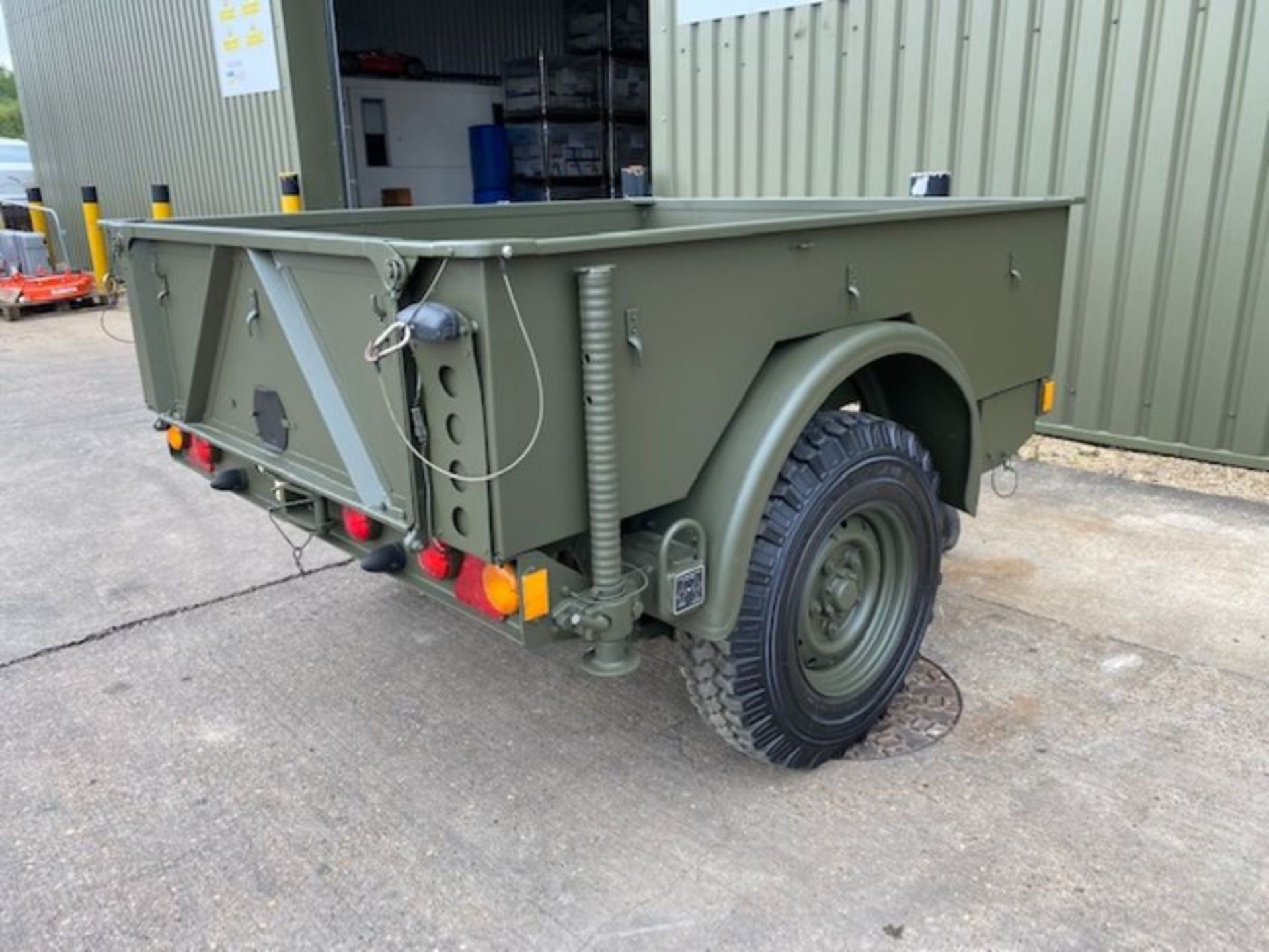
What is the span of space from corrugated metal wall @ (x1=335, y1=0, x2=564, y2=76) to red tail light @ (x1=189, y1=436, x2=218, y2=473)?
12.6m

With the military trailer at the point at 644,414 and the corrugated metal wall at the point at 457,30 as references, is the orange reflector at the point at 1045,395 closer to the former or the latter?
the military trailer at the point at 644,414

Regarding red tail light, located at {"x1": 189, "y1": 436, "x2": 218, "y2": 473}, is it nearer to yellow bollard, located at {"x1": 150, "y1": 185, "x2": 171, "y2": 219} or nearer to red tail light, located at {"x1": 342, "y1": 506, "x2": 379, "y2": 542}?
red tail light, located at {"x1": 342, "y1": 506, "x2": 379, "y2": 542}

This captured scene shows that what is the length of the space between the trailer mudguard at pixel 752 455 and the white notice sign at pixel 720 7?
14.8 ft

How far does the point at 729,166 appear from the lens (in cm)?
720

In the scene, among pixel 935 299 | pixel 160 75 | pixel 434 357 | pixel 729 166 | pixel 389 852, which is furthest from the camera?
pixel 160 75

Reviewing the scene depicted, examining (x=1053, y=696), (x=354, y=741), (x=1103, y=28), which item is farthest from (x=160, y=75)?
(x=1053, y=696)

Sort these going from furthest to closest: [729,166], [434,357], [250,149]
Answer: [250,149]
[729,166]
[434,357]

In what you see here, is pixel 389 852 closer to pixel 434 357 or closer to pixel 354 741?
pixel 354 741

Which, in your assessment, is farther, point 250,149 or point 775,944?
point 250,149

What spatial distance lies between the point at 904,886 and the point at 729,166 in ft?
18.5

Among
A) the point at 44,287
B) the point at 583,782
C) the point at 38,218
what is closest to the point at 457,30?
the point at 44,287

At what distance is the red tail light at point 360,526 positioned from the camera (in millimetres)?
2734

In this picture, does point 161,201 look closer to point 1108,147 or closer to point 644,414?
point 1108,147

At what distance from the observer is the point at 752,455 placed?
8.27 feet
